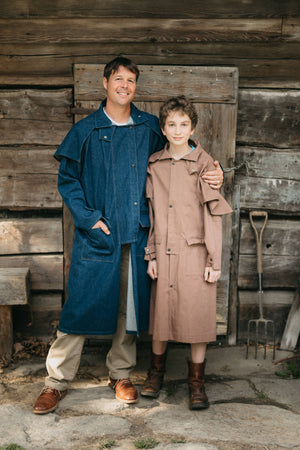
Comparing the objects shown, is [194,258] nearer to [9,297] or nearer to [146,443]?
[146,443]

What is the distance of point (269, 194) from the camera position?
3.77m

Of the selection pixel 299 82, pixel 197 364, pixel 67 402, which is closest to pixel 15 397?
pixel 67 402

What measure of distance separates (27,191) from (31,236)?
360 mm

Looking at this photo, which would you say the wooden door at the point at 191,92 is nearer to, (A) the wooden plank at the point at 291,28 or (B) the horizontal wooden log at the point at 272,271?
(A) the wooden plank at the point at 291,28

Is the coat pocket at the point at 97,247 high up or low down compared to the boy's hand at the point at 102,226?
down

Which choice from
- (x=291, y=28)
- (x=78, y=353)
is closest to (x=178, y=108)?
(x=291, y=28)

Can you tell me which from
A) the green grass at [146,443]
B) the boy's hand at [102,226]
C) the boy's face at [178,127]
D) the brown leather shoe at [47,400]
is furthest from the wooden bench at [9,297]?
the boy's face at [178,127]

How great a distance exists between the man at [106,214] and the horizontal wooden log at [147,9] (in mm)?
773

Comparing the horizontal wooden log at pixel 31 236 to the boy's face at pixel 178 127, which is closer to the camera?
the boy's face at pixel 178 127

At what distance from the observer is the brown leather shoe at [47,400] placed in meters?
2.84

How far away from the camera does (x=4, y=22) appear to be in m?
3.49

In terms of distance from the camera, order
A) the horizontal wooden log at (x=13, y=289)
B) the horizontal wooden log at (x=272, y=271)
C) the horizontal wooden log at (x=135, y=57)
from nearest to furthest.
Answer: the horizontal wooden log at (x=13, y=289) → the horizontal wooden log at (x=135, y=57) → the horizontal wooden log at (x=272, y=271)

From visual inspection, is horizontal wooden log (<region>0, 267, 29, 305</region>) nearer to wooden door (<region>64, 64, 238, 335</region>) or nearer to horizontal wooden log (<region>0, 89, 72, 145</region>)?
horizontal wooden log (<region>0, 89, 72, 145</region>)

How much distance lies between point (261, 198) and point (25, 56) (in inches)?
83.7
